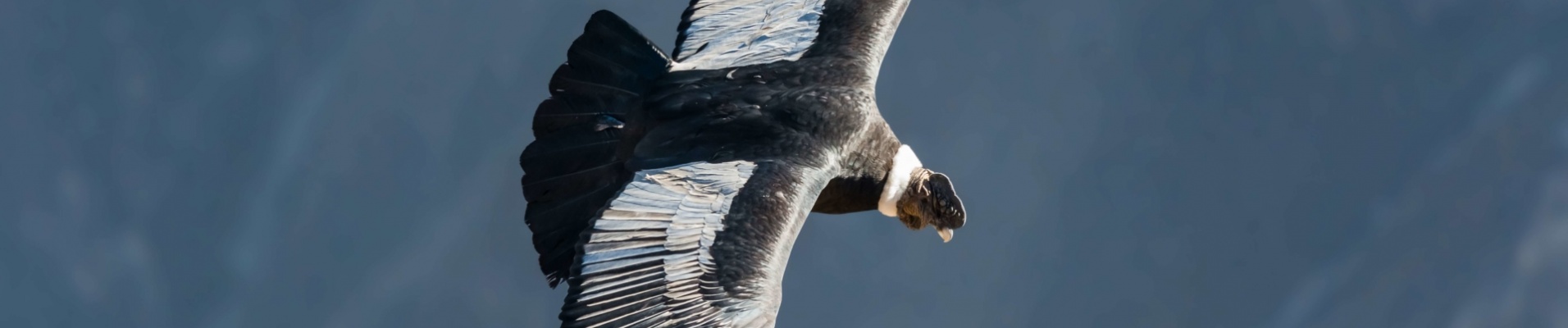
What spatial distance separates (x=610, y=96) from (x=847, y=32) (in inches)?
81.9

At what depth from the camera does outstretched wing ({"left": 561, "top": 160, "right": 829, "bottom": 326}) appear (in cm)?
1360

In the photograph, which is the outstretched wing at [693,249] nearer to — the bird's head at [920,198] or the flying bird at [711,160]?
the flying bird at [711,160]

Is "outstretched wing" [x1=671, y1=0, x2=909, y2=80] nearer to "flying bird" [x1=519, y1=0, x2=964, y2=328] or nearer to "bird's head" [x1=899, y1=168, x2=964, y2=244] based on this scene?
"flying bird" [x1=519, y1=0, x2=964, y2=328]

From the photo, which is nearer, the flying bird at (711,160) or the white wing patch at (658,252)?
the white wing patch at (658,252)

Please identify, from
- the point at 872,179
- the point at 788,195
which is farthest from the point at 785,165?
the point at 872,179

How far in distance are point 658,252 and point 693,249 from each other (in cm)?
23

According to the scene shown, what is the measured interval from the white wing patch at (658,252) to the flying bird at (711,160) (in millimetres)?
11

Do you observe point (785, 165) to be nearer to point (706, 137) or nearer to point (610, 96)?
point (706, 137)

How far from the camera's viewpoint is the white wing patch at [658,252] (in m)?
13.6

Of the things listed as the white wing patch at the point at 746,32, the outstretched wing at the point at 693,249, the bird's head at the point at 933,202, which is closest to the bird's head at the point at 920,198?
the bird's head at the point at 933,202

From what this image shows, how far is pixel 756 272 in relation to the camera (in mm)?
13844

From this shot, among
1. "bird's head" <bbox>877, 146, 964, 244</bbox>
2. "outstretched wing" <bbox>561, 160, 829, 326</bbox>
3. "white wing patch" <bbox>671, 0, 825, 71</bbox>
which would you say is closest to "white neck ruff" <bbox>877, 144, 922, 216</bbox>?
"bird's head" <bbox>877, 146, 964, 244</bbox>

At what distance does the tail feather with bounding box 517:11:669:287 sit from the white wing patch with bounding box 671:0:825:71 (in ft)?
1.28

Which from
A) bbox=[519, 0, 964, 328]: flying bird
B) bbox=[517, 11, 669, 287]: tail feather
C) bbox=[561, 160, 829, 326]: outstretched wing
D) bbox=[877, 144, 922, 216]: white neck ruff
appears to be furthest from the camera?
bbox=[877, 144, 922, 216]: white neck ruff
